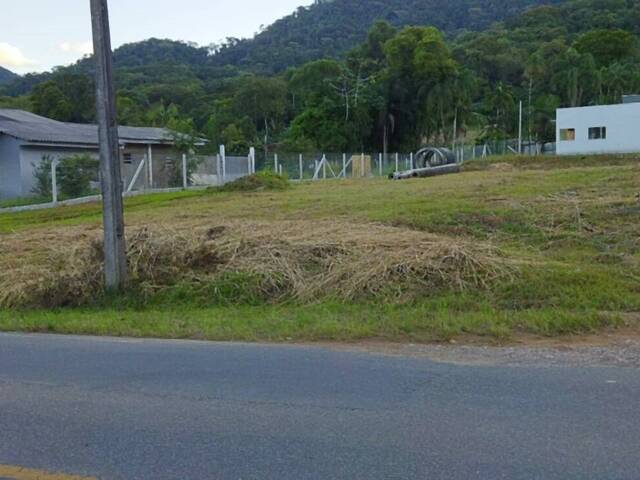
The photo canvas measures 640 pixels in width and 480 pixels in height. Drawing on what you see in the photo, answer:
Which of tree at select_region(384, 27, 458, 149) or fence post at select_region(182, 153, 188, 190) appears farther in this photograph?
tree at select_region(384, 27, 458, 149)

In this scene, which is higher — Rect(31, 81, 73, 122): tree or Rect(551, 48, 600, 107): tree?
Rect(551, 48, 600, 107): tree

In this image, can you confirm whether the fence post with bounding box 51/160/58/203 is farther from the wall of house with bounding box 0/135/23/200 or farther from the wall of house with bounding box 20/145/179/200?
the wall of house with bounding box 0/135/23/200

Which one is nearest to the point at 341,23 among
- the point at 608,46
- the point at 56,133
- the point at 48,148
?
the point at 608,46

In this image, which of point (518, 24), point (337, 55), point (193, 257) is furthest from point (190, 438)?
point (518, 24)

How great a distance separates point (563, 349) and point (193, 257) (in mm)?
6922

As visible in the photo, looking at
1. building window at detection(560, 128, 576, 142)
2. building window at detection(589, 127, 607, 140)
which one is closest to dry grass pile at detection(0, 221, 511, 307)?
building window at detection(589, 127, 607, 140)

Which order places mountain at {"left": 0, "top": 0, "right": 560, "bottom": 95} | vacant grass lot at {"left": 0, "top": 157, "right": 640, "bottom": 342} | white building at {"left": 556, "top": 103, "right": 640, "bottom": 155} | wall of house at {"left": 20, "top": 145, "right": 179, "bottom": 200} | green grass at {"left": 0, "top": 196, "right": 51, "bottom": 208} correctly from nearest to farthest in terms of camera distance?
1. vacant grass lot at {"left": 0, "top": 157, "right": 640, "bottom": 342}
2. green grass at {"left": 0, "top": 196, "right": 51, "bottom": 208}
3. wall of house at {"left": 20, "top": 145, "right": 179, "bottom": 200}
4. white building at {"left": 556, "top": 103, "right": 640, "bottom": 155}
5. mountain at {"left": 0, "top": 0, "right": 560, "bottom": 95}

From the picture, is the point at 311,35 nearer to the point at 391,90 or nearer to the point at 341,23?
the point at 341,23

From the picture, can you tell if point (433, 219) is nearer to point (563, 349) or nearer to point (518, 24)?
point (563, 349)

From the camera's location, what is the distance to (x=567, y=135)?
57219 millimetres

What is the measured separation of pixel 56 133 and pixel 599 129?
4057 cm

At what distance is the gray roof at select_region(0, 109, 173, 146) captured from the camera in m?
30.8

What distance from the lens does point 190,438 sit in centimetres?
509

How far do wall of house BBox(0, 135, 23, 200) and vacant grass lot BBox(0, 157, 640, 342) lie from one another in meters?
14.2
